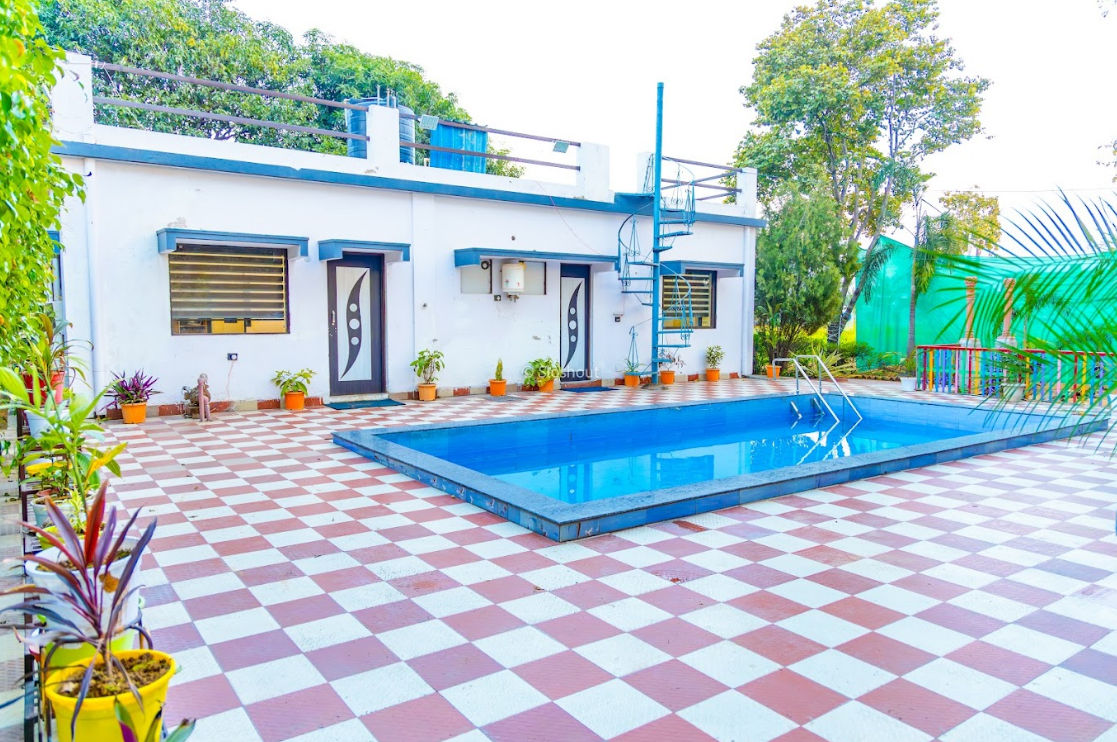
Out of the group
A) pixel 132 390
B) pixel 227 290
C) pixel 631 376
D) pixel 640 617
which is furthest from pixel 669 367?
pixel 640 617

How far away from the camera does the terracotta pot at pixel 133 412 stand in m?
7.64

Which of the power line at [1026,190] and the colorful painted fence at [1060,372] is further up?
the power line at [1026,190]

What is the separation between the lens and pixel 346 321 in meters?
9.60

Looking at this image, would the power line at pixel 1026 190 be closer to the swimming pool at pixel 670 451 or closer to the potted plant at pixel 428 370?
the swimming pool at pixel 670 451

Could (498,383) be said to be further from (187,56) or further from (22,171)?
(187,56)

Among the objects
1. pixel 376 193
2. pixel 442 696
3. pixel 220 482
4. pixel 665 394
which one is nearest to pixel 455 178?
pixel 376 193

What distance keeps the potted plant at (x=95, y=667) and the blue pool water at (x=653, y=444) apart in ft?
13.3

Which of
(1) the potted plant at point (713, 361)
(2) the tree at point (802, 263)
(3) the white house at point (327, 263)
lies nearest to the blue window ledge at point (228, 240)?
(3) the white house at point (327, 263)

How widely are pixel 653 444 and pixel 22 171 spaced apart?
668cm

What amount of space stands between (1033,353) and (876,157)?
16411mm

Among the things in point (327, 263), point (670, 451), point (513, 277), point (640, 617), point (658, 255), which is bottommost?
point (670, 451)

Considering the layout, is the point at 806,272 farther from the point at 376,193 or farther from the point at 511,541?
the point at 511,541

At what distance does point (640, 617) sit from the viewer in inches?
116

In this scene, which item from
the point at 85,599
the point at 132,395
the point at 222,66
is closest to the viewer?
the point at 85,599
